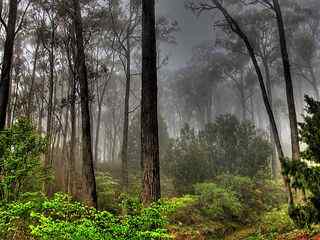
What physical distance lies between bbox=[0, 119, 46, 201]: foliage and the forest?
3 centimetres

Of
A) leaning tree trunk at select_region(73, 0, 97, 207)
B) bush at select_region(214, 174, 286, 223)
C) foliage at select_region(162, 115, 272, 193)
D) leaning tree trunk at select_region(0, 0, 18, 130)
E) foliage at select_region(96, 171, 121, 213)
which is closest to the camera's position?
leaning tree trunk at select_region(73, 0, 97, 207)

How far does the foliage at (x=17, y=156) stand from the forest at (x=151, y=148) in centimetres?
3

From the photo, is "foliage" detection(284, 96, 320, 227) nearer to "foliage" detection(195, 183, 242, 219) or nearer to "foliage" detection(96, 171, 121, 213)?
"foliage" detection(195, 183, 242, 219)

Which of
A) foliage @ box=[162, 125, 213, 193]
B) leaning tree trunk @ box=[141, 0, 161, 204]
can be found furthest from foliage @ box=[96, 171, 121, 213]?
leaning tree trunk @ box=[141, 0, 161, 204]

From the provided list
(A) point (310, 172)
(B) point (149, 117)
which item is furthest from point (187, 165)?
(B) point (149, 117)

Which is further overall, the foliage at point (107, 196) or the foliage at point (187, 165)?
the foliage at point (187, 165)

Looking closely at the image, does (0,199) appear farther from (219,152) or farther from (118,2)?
(118,2)

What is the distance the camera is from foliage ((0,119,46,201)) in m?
8.48

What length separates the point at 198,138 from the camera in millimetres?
25859

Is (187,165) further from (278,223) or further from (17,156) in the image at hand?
(17,156)

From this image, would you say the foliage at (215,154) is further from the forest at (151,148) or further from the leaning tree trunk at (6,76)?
the leaning tree trunk at (6,76)

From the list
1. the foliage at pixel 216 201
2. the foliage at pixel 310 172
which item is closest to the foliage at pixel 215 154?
the foliage at pixel 216 201

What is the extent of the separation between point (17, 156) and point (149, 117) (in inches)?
123

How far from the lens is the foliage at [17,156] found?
27.8 feet
